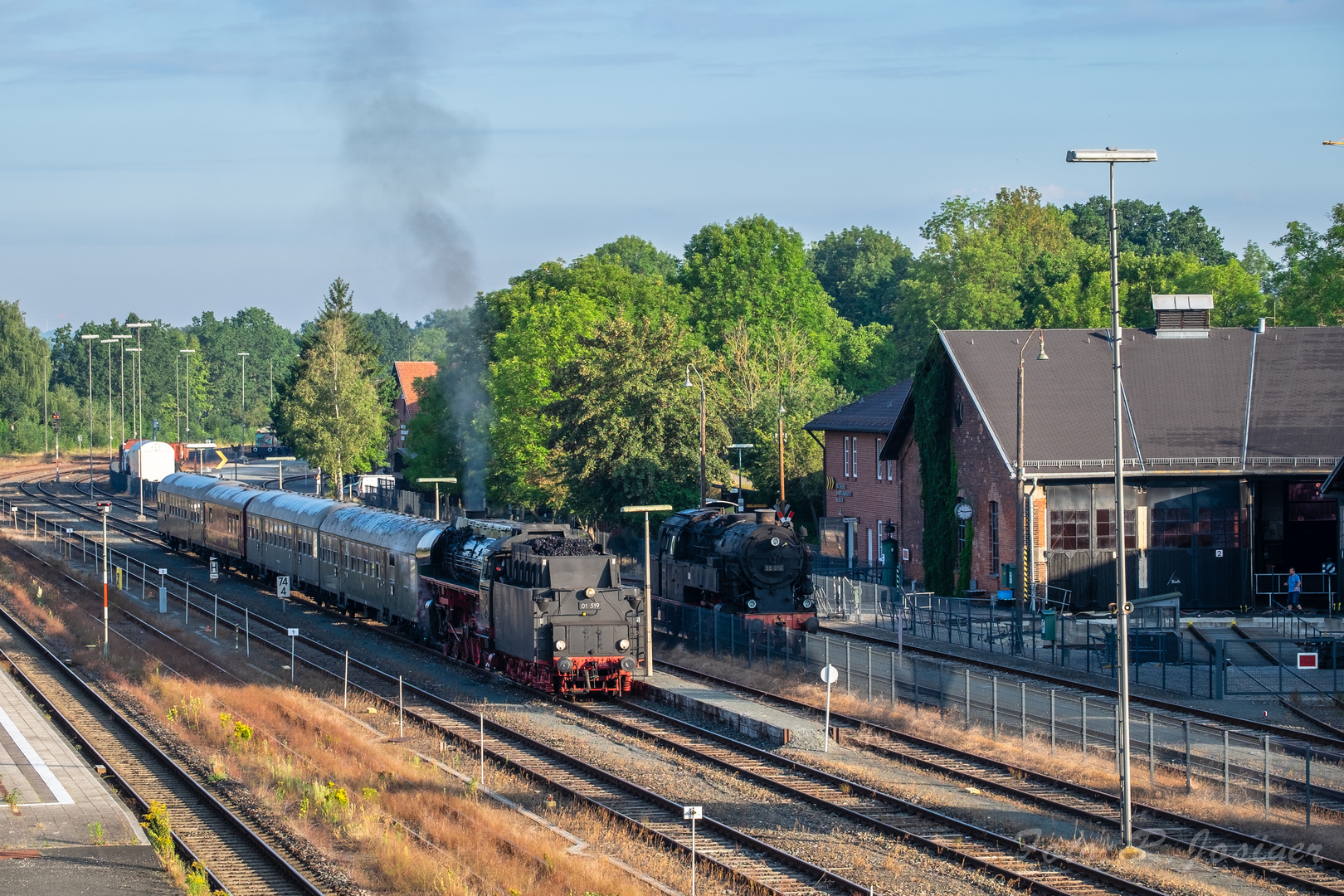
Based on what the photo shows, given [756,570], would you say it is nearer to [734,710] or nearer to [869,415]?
[734,710]

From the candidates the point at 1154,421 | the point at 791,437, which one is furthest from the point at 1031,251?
the point at 1154,421

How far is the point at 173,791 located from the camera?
24.0 m

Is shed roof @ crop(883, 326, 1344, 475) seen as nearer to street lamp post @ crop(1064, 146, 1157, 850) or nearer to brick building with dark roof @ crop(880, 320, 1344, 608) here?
brick building with dark roof @ crop(880, 320, 1344, 608)

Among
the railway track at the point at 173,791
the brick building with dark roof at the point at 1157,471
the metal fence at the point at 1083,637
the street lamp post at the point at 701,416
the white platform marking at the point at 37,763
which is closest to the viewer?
the railway track at the point at 173,791

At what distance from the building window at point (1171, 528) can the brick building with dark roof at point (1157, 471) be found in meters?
0.04

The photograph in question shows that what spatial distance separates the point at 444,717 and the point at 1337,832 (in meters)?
17.1

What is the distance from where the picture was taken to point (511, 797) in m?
23.2

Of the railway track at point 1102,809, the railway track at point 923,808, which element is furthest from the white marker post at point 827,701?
the railway track at point 923,808

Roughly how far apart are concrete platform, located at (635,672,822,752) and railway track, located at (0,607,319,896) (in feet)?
32.9

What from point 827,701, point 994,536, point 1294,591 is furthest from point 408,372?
point 827,701

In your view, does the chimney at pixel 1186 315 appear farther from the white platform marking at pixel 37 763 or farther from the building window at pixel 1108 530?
the white platform marking at pixel 37 763

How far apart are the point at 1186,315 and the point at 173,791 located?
3901 cm

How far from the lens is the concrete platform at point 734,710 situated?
27188 millimetres

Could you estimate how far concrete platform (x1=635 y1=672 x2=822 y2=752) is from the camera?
27188 millimetres
